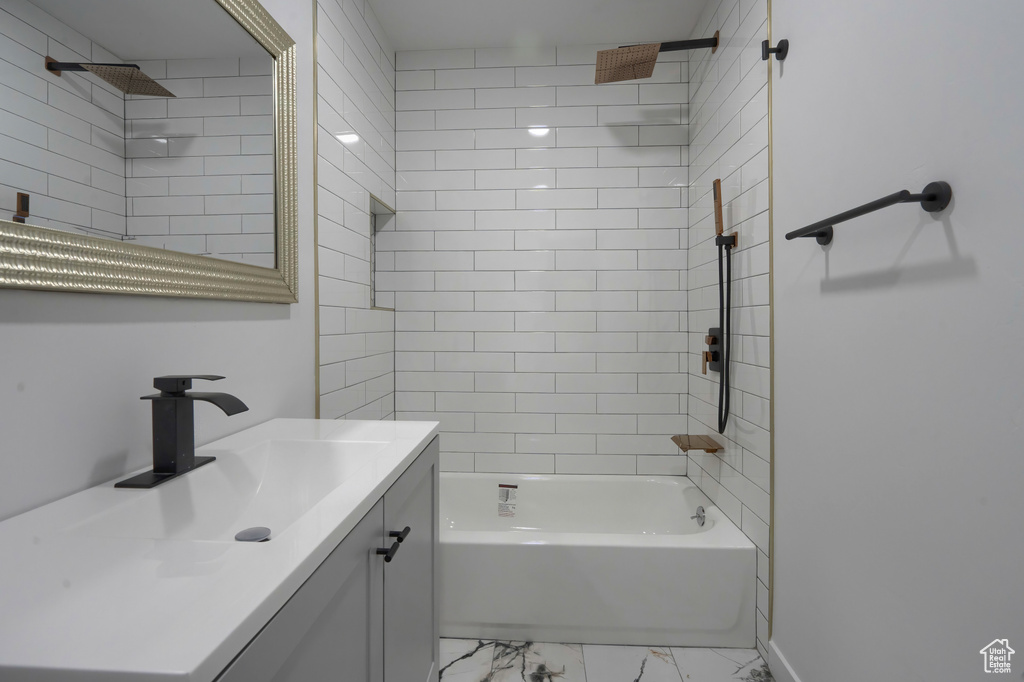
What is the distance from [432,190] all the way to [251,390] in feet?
5.48

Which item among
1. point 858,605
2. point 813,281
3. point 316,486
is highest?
point 813,281

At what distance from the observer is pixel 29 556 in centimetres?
58

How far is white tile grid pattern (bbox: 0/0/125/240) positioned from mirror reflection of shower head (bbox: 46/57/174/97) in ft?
0.03

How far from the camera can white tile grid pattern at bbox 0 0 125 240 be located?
0.71 meters

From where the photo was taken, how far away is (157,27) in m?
1.00

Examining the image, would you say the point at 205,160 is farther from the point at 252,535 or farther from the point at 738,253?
the point at 738,253

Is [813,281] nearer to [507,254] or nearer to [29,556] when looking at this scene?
[507,254]

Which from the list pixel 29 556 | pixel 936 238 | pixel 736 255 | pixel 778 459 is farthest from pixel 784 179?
pixel 29 556

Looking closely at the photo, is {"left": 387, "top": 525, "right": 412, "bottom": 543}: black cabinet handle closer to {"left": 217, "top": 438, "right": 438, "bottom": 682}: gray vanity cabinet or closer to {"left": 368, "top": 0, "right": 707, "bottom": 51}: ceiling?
{"left": 217, "top": 438, "right": 438, "bottom": 682}: gray vanity cabinet

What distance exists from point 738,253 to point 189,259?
1872mm

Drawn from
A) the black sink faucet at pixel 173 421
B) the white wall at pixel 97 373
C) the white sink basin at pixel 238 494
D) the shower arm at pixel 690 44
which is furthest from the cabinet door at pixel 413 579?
the shower arm at pixel 690 44

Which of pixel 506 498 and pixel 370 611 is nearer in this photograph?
pixel 370 611

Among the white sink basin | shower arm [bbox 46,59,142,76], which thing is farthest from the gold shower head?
the white sink basin

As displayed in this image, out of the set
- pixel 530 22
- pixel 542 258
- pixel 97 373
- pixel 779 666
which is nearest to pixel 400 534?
pixel 97 373
